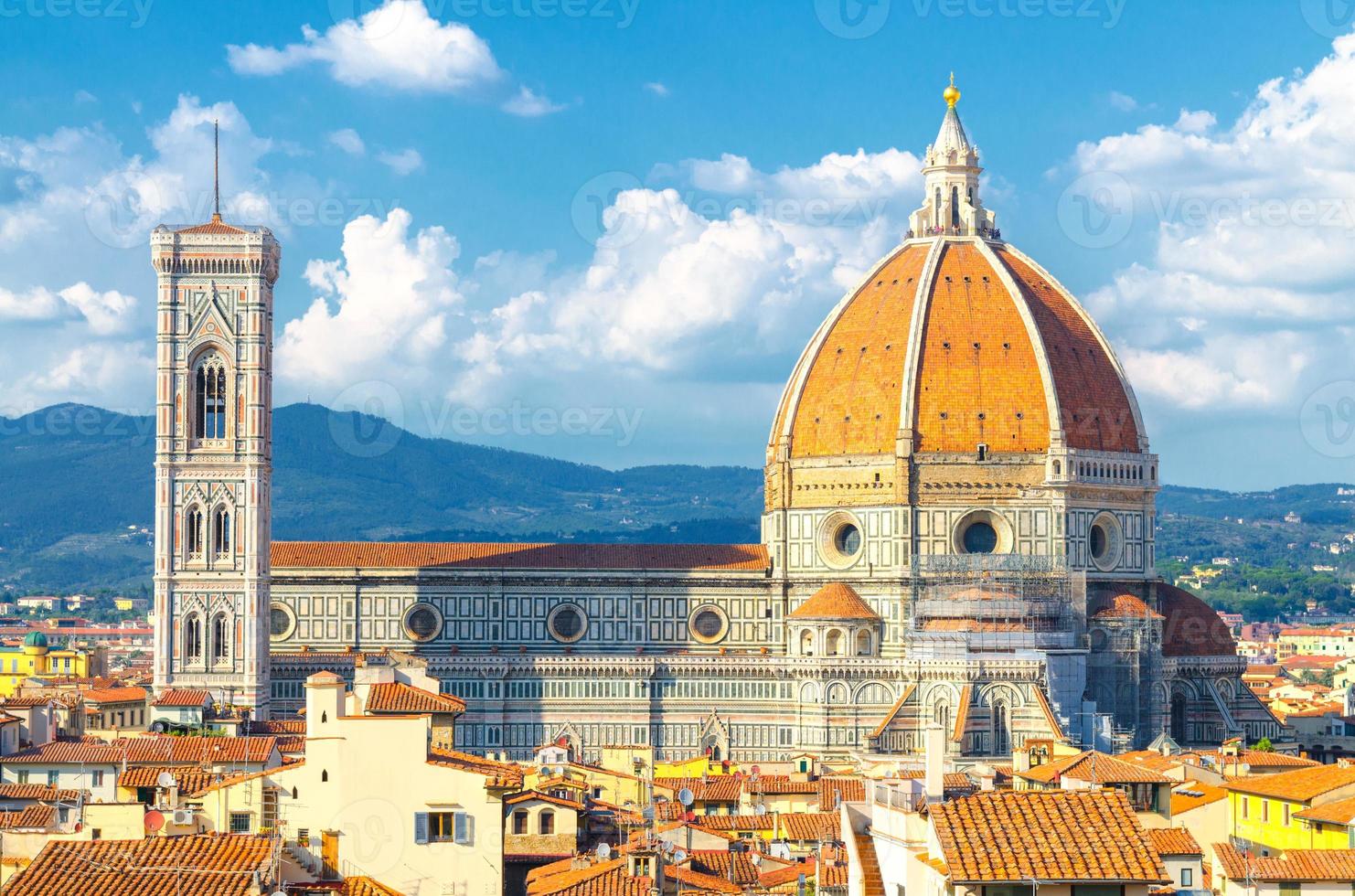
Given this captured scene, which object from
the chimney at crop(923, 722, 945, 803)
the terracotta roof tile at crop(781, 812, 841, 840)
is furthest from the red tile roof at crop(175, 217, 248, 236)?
the chimney at crop(923, 722, 945, 803)

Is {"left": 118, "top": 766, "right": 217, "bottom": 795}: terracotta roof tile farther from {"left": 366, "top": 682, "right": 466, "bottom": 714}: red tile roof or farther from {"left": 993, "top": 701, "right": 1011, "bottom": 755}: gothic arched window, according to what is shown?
{"left": 993, "top": 701, "right": 1011, "bottom": 755}: gothic arched window

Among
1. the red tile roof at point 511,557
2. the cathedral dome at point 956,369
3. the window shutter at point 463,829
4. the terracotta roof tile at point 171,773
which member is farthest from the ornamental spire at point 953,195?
the window shutter at point 463,829

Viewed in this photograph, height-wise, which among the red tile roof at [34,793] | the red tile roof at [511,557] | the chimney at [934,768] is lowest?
the red tile roof at [34,793]

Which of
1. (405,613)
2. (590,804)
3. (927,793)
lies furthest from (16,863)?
(405,613)

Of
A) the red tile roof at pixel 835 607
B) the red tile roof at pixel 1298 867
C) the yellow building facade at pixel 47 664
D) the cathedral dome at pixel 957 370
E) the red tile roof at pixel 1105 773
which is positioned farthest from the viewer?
the yellow building facade at pixel 47 664

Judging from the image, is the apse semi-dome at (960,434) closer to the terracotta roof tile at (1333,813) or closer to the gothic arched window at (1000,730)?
the gothic arched window at (1000,730)

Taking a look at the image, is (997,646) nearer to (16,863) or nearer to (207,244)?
(207,244)
